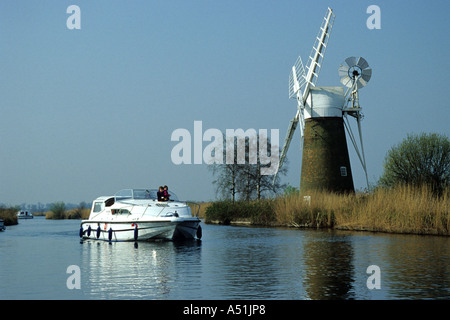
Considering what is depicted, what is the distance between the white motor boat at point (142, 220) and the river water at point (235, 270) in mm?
665

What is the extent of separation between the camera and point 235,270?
62.4 ft

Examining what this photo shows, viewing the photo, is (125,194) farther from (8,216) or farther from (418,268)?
(8,216)

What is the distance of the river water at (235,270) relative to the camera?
1471cm

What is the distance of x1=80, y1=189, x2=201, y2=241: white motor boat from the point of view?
29594 millimetres

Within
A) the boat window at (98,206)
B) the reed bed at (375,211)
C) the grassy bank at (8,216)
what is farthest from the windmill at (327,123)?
the grassy bank at (8,216)

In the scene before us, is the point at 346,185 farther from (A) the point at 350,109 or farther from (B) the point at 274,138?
(B) the point at 274,138

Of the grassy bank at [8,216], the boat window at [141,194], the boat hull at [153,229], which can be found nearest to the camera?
the boat hull at [153,229]

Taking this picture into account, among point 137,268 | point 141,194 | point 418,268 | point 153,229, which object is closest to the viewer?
point 418,268

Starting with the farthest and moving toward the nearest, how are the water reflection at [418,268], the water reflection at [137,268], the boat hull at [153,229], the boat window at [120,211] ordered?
the boat window at [120,211]
the boat hull at [153,229]
the water reflection at [137,268]
the water reflection at [418,268]

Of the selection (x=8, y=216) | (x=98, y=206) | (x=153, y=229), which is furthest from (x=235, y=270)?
(x=8, y=216)

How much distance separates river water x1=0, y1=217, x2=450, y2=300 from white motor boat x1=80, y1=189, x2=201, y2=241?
67 cm

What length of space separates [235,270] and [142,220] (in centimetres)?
1150

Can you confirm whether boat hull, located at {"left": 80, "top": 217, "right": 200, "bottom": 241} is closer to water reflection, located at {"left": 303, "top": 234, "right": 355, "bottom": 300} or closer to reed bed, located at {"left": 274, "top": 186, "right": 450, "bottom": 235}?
water reflection, located at {"left": 303, "top": 234, "right": 355, "bottom": 300}

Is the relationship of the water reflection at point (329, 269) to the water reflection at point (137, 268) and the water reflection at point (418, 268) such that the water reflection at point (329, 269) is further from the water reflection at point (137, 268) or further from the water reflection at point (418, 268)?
the water reflection at point (137, 268)
